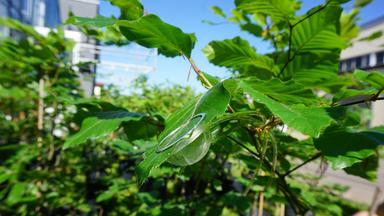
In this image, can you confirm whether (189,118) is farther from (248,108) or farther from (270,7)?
(270,7)

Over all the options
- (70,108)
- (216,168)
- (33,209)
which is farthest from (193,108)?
(70,108)

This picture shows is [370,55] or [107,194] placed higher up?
[370,55]

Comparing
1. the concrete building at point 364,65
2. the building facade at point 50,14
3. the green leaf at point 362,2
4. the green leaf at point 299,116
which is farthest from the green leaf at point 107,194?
the concrete building at point 364,65

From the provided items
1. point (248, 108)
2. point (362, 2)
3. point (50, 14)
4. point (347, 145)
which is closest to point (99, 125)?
point (248, 108)

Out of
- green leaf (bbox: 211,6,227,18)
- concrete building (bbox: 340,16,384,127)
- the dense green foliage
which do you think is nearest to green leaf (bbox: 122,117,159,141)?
the dense green foliage

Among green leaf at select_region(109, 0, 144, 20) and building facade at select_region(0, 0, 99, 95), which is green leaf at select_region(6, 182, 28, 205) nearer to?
building facade at select_region(0, 0, 99, 95)

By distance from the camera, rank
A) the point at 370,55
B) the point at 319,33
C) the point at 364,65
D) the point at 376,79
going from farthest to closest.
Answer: the point at 370,55 < the point at 364,65 < the point at 319,33 < the point at 376,79

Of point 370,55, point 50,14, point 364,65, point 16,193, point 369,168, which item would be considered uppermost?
point 370,55

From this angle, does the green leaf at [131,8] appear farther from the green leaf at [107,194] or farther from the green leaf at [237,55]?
the green leaf at [107,194]
